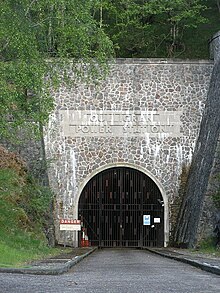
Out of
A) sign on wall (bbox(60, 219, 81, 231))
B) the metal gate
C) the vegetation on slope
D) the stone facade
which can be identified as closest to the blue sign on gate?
the metal gate

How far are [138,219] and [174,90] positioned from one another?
560 cm

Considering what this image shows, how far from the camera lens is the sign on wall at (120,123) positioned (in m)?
29.2

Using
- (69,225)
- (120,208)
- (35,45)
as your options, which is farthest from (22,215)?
(35,45)

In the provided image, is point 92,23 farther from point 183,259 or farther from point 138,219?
point 138,219

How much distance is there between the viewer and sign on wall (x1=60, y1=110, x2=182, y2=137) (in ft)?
95.8

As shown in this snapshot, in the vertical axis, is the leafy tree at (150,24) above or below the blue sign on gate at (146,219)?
above

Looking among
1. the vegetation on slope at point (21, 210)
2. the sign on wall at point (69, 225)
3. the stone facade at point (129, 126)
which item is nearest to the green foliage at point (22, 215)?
the vegetation on slope at point (21, 210)

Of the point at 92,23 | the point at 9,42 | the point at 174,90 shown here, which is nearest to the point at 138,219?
the point at 174,90

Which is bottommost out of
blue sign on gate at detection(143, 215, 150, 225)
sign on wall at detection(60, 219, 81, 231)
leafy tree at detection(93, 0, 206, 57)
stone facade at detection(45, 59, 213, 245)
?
sign on wall at detection(60, 219, 81, 231)

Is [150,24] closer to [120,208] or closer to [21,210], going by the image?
[120,208]

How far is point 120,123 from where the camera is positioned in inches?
1156

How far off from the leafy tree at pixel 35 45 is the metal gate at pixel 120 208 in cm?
1072

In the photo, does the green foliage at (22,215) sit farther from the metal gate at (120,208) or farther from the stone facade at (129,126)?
the metal gate at (120,208)

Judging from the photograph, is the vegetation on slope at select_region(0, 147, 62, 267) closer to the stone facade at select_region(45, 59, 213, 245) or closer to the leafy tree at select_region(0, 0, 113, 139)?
the stone facade at select_region(45, 59, 213, 245)
